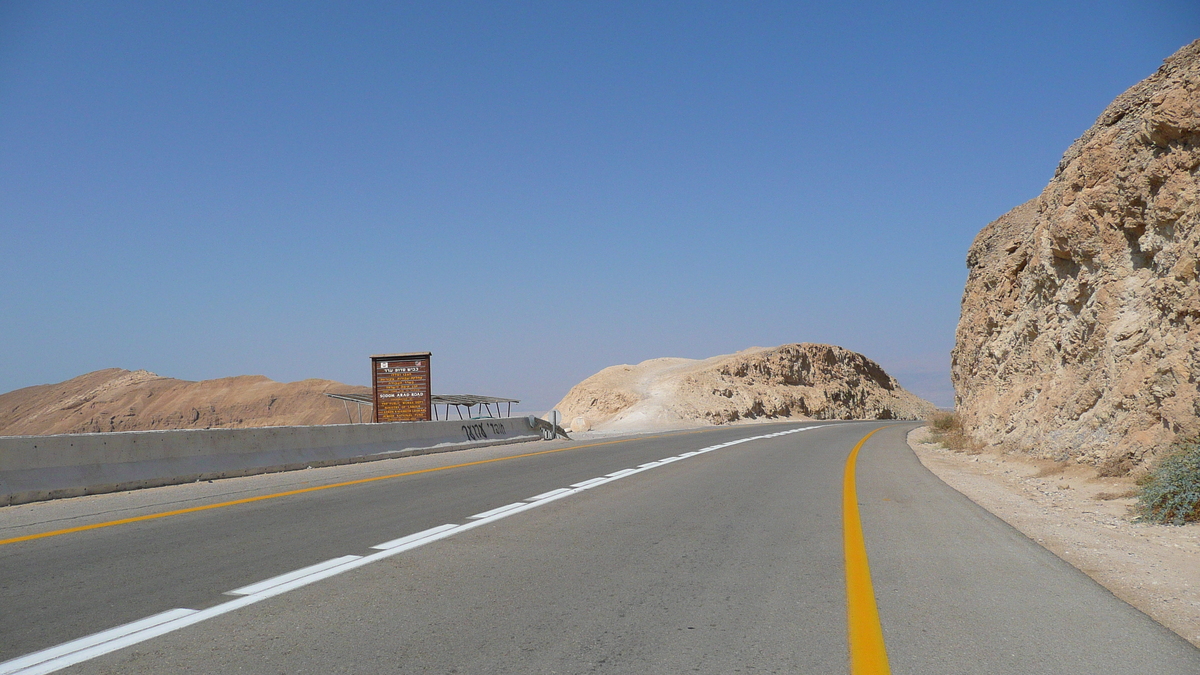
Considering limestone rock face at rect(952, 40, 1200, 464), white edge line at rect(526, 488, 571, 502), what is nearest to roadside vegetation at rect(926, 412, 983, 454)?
limestone rock face at rect(952, 40, 1200, 464)

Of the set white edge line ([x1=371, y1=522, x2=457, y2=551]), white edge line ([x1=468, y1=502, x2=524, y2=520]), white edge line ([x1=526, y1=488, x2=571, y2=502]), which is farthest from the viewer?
white edge line ([x1=526, y1=488, x2=571, y2=502])

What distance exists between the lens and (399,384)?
26.6 m

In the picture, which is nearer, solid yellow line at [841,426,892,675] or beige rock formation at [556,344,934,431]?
solid yellow line at [841,426,892,675]

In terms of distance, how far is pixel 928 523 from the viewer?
28.8ft

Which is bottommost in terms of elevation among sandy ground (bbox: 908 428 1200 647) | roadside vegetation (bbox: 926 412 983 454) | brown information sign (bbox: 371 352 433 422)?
sandy ground (bbox: 908 428 1200 647)

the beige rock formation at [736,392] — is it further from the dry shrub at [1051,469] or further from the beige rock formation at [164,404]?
the dry shrub at [1051,469]

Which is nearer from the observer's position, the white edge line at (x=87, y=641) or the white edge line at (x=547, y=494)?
the white edge line at (x=87, y=641)

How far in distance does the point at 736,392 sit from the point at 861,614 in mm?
71547

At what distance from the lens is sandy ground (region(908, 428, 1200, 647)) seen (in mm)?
5672

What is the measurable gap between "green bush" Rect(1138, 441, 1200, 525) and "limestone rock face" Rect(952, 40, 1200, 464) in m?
2.60

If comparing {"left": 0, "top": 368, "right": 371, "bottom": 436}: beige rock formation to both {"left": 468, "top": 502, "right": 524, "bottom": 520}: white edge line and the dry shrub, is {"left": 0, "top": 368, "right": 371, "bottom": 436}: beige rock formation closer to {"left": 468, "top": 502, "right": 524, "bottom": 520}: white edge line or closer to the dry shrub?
the dry shrub

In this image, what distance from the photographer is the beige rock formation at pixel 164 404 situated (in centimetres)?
9169

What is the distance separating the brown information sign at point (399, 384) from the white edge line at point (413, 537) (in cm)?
1873

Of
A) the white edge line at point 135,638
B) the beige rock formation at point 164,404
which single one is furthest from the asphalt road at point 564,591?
the beige rock formation at point 164,404
